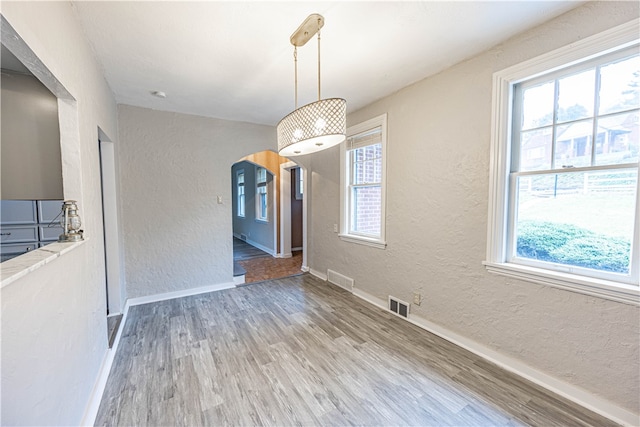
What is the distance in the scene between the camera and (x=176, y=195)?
11.6 feet

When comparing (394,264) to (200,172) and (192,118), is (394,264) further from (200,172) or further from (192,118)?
(192,118)

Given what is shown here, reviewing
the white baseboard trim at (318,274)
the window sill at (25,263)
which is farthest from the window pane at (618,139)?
the white baseboard trim at (318,274)

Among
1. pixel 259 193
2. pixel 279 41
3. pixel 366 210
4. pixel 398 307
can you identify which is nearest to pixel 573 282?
pixel 398 307

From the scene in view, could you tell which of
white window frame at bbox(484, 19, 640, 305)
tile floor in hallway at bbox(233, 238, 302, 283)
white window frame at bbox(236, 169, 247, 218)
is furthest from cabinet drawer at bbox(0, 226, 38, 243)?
white window frame at bbox(236, 169, 247, 218)

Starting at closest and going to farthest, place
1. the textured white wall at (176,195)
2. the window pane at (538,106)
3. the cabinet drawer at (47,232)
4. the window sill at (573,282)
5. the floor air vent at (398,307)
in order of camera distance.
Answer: the window sill at (573,282)
the window pane at (538,106)
the cabinet drawer at (47,232)
the floor air vent at (398,307)
the textured white wall at (176,195)

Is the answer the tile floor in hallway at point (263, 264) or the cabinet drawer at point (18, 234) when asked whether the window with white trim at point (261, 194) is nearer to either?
the tile floor in hallway at point (263, 264)

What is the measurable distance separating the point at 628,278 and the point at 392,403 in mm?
1671

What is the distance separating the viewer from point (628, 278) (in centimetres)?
155

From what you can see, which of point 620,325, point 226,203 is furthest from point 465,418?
point 226,203

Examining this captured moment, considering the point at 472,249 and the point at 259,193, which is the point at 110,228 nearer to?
the point at 472,249

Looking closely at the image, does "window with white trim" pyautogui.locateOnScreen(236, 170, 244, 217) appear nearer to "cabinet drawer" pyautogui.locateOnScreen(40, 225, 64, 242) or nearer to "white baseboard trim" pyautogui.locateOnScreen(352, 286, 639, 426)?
"cabinet drawer" pyautogui.locateOnScreen(40, 225, 64, 242)

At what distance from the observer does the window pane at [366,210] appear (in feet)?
11.3

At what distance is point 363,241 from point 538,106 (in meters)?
2.21

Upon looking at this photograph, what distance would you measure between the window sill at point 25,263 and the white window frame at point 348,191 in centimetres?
279
